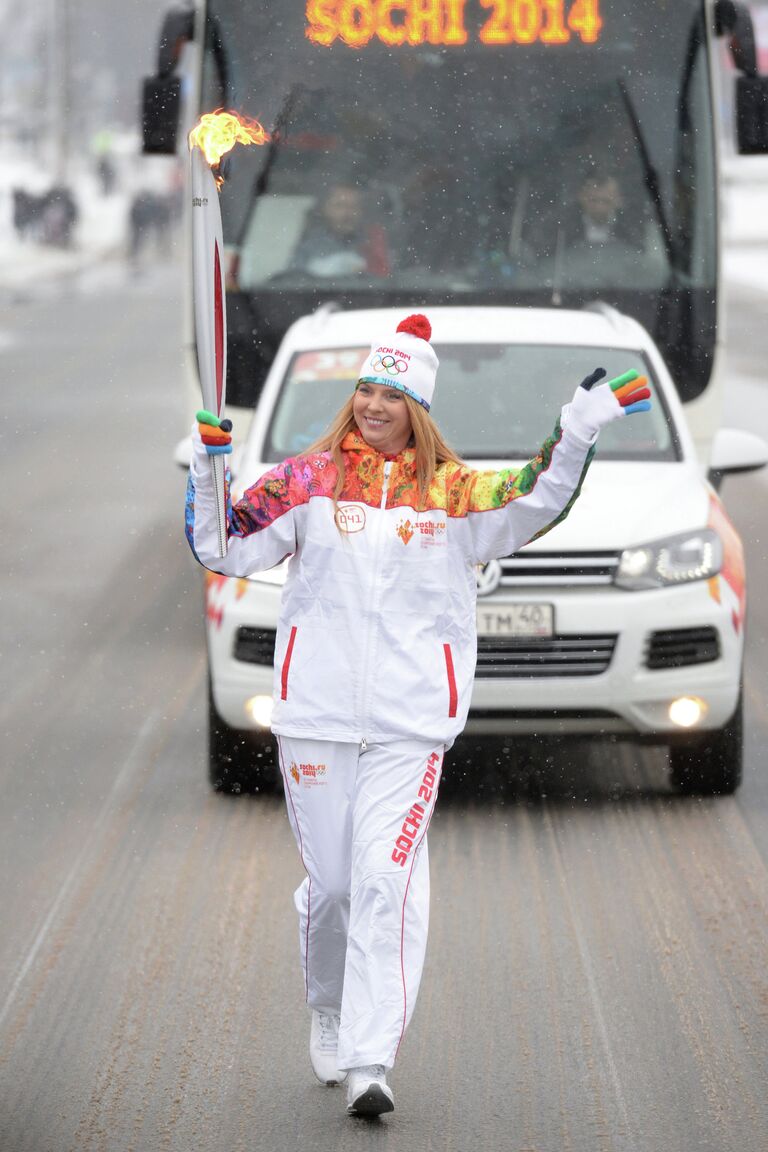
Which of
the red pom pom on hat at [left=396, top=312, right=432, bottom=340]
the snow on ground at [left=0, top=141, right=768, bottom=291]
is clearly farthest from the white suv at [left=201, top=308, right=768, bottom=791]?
the snow on ground at [left=0, top=141, right=768, bottom=291]

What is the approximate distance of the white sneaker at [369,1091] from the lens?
461 cm

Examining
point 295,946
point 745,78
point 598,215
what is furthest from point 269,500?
point 745,78

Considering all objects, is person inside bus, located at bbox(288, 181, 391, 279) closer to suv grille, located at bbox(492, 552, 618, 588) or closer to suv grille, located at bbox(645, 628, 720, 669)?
suv grille, located at bbox(492, 552, 618, 588)

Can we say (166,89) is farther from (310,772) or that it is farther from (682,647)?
(310,772)

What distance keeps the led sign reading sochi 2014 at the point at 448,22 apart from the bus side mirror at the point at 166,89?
69 cm

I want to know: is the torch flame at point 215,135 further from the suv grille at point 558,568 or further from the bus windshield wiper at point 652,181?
the bus windshield wiper at point 652,181

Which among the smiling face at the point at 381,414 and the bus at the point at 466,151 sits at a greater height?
the smiling face at the point at 381,414

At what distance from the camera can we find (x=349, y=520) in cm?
470

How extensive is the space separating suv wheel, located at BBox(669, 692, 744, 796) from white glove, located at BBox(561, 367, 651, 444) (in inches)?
118

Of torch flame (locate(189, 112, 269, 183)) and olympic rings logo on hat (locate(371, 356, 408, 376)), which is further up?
torch flame (locate(189, 112, 269, 183))

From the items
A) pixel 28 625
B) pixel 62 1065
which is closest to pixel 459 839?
pixel 62 1065

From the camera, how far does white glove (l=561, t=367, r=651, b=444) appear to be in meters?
4.50

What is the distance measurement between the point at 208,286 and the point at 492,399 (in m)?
3.72

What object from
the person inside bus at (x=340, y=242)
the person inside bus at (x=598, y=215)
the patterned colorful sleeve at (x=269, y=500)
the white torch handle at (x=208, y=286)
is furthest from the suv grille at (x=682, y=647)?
the person inside bus at (x=340, y=242)
